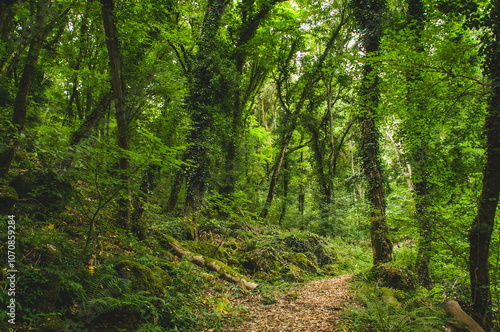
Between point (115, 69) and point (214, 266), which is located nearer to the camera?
point (115, 69)

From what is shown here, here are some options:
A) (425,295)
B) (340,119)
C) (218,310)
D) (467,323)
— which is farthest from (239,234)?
(340,119)

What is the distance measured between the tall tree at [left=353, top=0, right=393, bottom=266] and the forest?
0.05 metres

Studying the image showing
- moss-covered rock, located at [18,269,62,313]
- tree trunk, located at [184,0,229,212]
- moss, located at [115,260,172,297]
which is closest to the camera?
moss-covered rock, located at [18,269,62,313]

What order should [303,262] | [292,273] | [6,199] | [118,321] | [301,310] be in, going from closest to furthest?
1. [118,321]
2. [6,199]
3. [301,310]
4. [292,273]
5. [303,262]

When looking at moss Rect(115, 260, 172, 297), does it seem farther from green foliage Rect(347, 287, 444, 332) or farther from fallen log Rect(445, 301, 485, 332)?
fallen log Rect(445, 301, 485, 332)

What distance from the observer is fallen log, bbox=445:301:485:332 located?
407 cm

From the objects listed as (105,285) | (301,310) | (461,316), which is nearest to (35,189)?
(105,285)

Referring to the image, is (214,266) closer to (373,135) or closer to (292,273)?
(292,273)

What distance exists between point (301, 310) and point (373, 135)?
18.8 feet

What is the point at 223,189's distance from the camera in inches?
587

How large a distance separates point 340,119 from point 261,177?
7.84 meters

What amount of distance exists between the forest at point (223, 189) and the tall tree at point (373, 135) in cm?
5

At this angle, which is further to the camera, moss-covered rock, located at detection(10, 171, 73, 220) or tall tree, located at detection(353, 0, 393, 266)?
tall tree, located at detection(353, 0, 393, 266)

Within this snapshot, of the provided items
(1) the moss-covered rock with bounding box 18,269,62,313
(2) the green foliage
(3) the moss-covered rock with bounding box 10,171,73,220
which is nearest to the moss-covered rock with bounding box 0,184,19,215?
(3) the moss-covered rock with bounding box 10,171,73,220
